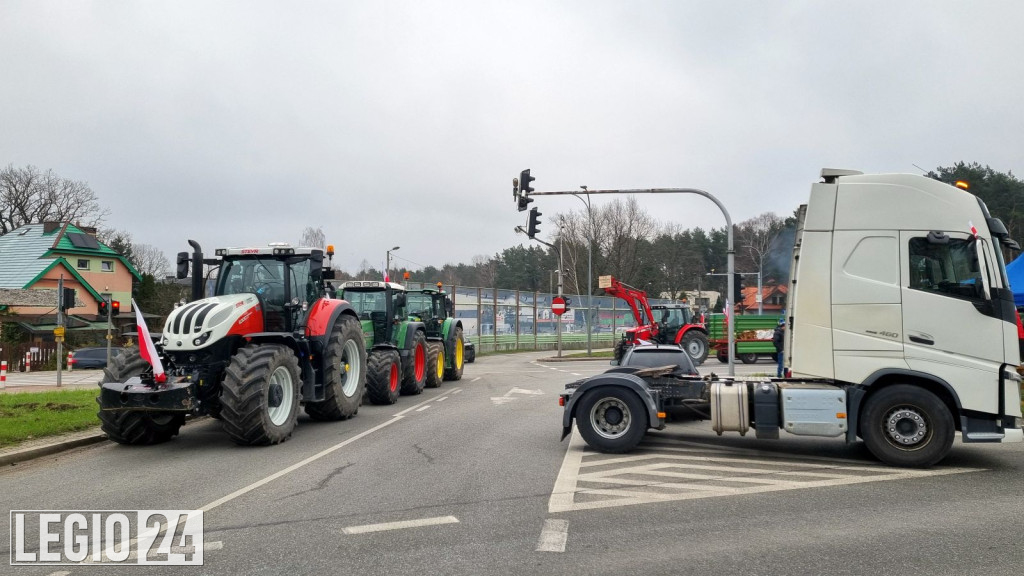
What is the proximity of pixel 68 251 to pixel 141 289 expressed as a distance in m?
6.76

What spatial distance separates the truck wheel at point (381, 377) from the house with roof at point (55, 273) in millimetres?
29253

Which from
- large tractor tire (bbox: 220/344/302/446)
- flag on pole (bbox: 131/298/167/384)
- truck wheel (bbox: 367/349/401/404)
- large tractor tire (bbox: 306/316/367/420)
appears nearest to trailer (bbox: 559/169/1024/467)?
large tractor tire (bbox: 220/344/302/446)

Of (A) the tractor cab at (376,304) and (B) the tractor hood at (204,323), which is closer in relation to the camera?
(B) the tractor hood at (204,323)

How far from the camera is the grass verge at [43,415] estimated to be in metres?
10.0

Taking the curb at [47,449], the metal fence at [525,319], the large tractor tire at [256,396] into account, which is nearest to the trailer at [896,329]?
the large tractor tire at [256,396]

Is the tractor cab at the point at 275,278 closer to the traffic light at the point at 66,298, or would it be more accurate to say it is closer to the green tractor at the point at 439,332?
the green tractor at the point at 439,332

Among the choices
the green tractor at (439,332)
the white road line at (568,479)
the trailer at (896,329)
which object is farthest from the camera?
the green tractor at (439,332)

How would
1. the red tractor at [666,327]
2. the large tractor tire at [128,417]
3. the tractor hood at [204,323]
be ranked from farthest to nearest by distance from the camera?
the red tractor at [666,327] < the large tractor tire at [128,417] < the tractor hood at [204,323]

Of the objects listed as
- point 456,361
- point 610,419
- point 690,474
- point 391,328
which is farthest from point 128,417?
point 456,361

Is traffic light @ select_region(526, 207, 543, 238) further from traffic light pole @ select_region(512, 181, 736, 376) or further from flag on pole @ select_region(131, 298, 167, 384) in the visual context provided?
flag on pole @ select_region(131, 298, 167, 384)

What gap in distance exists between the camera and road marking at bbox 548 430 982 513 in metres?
6.89

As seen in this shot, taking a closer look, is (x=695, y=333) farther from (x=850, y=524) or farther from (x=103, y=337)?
(x=103, y=337)

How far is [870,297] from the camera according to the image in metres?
8.13

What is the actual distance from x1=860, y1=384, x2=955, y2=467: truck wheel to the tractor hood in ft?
26.8
